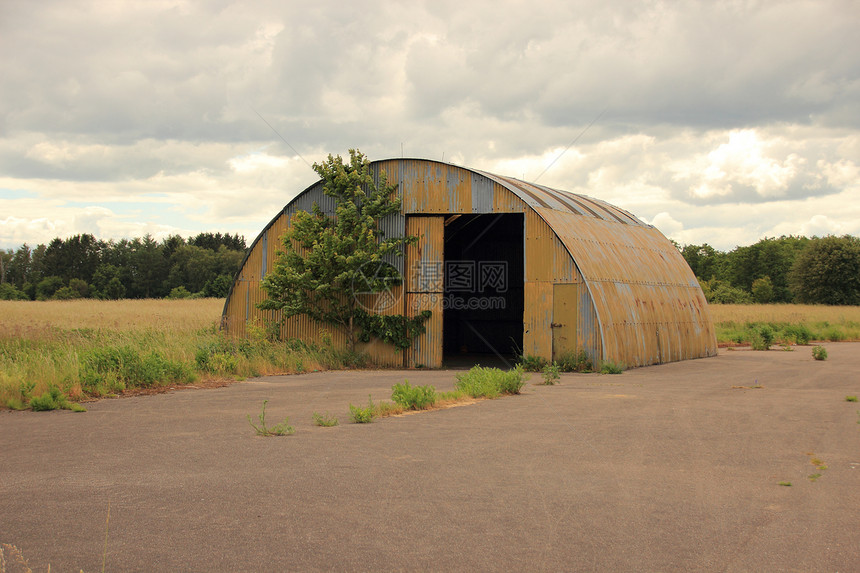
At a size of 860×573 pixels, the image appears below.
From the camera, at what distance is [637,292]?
72.3 ft

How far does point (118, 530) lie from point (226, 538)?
872 millimetres

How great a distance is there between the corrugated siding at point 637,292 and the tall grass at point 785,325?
19.5 ft

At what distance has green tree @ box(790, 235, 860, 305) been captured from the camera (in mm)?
73438

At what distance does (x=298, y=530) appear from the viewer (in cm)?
555

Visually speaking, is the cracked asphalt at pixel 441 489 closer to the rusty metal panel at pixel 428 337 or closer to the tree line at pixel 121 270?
the rusty metal panel at pixel 428 337

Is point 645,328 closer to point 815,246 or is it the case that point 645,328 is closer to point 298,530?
point 298,530

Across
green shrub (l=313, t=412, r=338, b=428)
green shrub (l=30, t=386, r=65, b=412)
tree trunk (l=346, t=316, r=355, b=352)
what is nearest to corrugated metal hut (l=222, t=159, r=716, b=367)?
tree trunk (l=346, t=316, r=355, b=352)

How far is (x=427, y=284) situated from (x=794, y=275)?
6911 cm

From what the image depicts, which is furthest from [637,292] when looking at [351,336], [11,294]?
[11,294]

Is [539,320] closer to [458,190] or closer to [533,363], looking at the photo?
[533,363]

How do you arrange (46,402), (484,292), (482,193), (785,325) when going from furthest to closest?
(785,325) < (484,292) < (482,193) < (46,402)

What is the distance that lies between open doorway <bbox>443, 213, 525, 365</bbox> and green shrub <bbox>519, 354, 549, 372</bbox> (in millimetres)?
9416

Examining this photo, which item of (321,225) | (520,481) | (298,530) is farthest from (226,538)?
(321,225)

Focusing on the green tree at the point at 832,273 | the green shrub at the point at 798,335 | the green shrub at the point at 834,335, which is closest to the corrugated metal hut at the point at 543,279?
the green shrub at the point at 798,335
